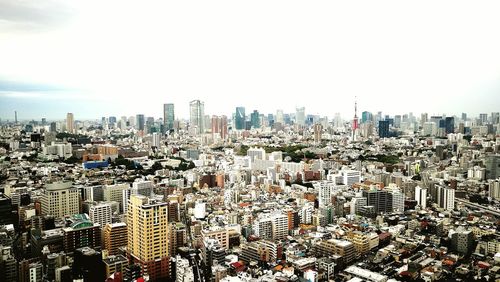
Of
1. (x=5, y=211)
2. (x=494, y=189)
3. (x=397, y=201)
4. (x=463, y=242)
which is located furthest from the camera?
(x=397, y=201)

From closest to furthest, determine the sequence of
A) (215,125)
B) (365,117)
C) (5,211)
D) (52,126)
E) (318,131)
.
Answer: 1. (5,211)
2. (52,126)
3. (365,117)
4. (215,125)
5. (318,131)

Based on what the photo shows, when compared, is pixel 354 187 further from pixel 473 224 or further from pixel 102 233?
pixel 102 233

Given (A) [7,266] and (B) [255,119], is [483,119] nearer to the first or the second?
(A) [7,266]

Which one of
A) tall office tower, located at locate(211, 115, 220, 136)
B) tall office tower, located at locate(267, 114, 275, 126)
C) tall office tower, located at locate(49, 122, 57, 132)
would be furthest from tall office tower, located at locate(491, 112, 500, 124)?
tall office tower, located at locate(267, 114, 275, 126)

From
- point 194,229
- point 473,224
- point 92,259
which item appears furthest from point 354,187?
point 92,259

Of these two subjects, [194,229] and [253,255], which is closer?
[253,255]

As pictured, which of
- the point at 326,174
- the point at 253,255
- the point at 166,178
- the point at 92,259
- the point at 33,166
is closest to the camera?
the point at 92,259

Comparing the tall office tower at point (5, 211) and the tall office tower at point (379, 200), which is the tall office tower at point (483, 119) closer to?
the tall office tower at point (379, 200)

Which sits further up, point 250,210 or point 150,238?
point 150,238

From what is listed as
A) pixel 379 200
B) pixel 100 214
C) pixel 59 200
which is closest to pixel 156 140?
pixel 59 200
